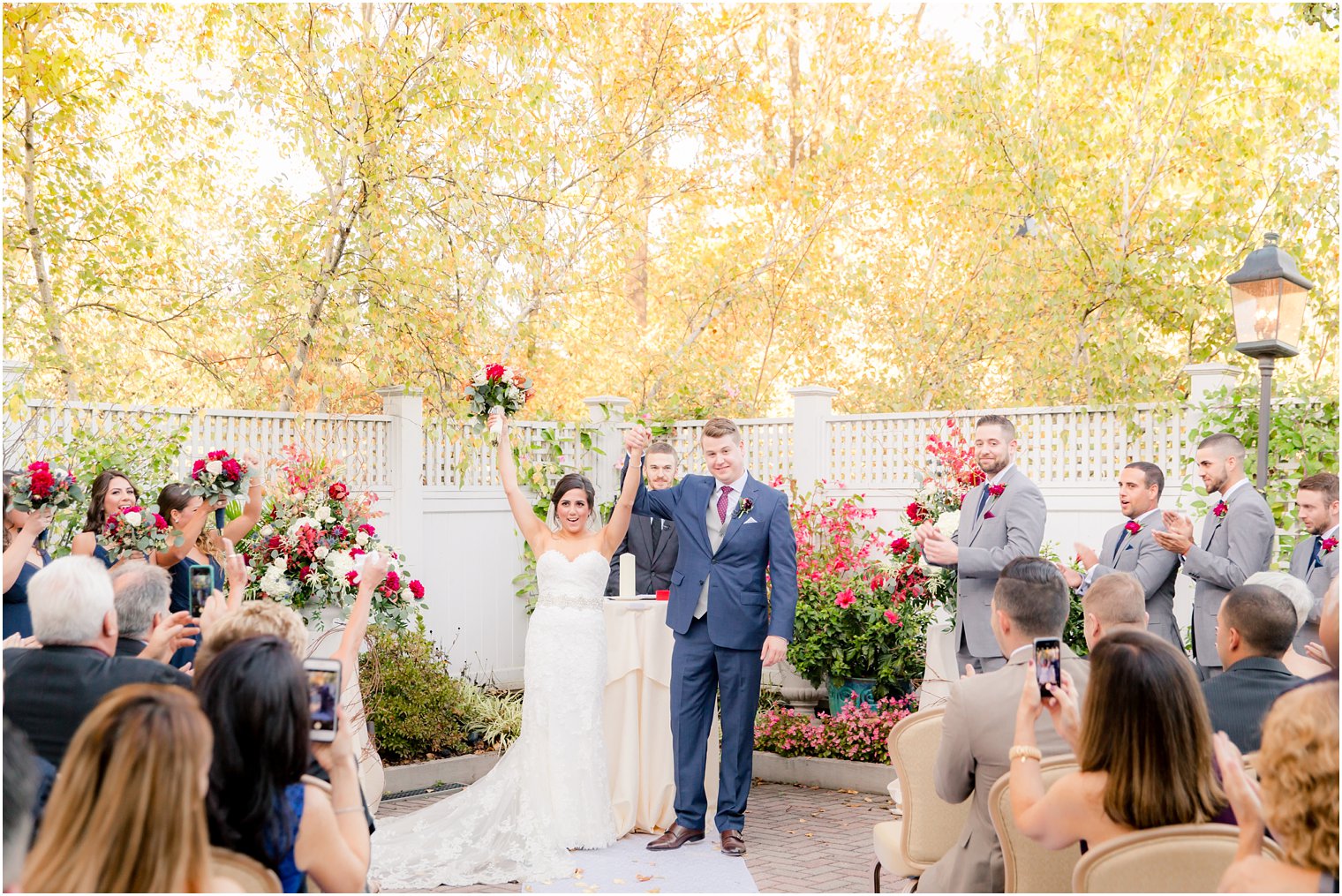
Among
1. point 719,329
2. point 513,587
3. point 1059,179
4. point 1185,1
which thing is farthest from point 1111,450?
point 719,329

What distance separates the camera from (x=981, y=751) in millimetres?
3053

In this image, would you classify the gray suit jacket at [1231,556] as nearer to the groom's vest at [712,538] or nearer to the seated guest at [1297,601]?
the seated guest at [1297,601]

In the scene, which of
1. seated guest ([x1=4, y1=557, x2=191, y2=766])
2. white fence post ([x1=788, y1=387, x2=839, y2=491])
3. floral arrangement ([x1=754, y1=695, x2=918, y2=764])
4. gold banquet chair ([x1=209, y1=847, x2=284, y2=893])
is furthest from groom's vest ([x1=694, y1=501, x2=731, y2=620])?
white fence post ([x1=788, y1=387, x2=839, y2=491])

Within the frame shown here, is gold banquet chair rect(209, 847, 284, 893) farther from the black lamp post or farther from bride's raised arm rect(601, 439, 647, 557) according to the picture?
the black lamp post

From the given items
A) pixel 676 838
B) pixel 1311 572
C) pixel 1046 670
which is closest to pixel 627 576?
pixel 676 838

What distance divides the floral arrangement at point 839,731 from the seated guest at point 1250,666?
386cm

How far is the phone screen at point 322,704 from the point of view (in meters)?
2.52

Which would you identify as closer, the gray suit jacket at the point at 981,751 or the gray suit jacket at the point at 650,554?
the gray suit jacket at the point at 981,751

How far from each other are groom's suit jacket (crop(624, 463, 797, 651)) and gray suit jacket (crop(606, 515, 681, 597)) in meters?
2.70

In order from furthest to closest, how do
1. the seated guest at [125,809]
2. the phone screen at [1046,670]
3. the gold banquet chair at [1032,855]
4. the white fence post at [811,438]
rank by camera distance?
the white fence post at [811,438] → the gold banquet chair at [1032,855] → the phone screen at [1046,670] → the seated guest at [125,809]

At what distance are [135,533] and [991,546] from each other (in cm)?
387

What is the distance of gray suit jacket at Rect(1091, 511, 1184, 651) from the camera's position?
533 centimetres

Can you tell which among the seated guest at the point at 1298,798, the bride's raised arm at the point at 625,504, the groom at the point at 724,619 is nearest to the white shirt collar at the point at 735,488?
the groom at the point at 724,619

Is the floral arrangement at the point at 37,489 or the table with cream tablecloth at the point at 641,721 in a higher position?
the floral arrangement at the point at 37,489
